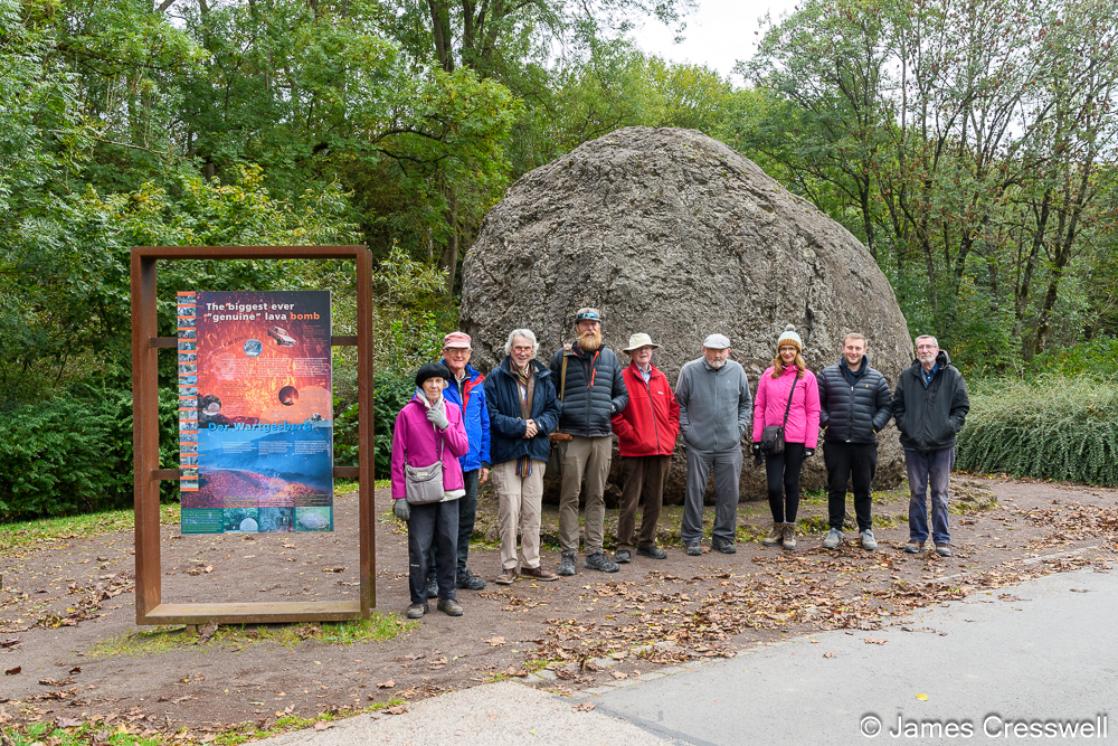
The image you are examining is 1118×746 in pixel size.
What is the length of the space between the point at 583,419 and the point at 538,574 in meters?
1.29

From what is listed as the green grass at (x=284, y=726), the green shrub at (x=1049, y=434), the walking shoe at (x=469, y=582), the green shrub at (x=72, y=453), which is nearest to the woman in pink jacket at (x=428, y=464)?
the walking shoe at (x=469, y=582)

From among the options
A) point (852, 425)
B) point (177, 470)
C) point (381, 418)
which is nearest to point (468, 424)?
point (177, 470)

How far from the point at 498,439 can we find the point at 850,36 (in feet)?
59.6

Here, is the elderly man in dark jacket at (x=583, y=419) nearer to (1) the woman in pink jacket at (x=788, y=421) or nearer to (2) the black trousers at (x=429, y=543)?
(2) the black trousers at (x=429, y=543)

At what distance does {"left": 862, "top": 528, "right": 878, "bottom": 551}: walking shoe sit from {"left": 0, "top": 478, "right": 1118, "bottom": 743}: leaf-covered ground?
0.42ft

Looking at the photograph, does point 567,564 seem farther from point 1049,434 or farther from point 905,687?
point 1049,434

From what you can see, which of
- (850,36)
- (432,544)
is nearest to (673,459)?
(432,544)

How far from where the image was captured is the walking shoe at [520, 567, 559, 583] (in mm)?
7137

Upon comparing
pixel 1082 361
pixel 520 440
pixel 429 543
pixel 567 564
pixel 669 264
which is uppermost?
pixel 669 264

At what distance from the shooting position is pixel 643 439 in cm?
764

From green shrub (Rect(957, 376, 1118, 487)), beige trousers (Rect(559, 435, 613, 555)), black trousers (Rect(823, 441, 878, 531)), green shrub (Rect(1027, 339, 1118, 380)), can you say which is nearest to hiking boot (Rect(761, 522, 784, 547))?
black trousers (Rect(823, 441, 878, 531))

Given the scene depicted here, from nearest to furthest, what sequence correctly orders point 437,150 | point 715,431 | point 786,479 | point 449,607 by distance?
point 449,607 → point 715,431 → point 786,479 → point 437,150

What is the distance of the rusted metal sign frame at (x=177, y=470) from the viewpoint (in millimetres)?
5809

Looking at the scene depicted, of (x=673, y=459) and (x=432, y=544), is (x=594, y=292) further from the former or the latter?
(x=432, y=544)
